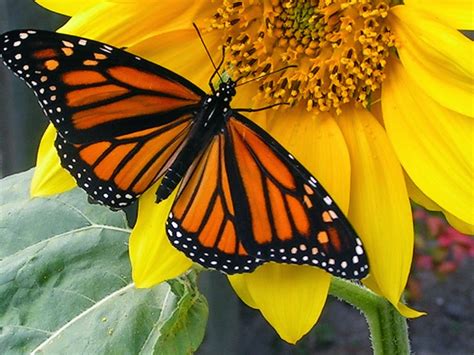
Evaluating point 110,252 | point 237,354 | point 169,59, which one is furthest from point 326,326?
point 169,59

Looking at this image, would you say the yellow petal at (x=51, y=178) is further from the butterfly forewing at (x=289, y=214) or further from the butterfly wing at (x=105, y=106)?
the butterfly forewing at (x=289, y=214)

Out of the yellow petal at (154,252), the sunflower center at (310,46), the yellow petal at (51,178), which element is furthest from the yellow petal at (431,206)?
the yellow petal at (51,178)

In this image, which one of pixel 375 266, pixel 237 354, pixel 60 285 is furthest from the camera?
pixel 237 354

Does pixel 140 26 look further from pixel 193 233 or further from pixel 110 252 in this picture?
pixel 110 252

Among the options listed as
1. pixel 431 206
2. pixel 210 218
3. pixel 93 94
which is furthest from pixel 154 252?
pixel 431 206

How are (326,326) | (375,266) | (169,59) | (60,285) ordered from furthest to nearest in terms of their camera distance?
(326,326) → (60,285) → (169,59) → (375,266)

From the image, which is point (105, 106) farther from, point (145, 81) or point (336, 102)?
point (336, 102)

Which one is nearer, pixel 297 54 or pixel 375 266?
pixel 375 266
